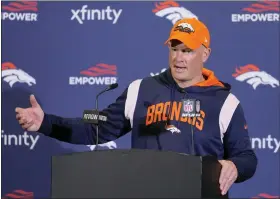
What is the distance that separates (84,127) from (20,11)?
1.42 meters

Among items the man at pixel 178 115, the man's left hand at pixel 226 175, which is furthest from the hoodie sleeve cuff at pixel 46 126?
the man's left hand at pixel 226 175

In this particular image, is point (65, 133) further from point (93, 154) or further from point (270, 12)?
point (270, 12)

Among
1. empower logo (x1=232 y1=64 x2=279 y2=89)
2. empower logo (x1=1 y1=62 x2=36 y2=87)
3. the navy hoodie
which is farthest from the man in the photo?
empower logo (x1=1 y1=62 x2=36 y2=87)

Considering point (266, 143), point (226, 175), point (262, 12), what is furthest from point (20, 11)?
point (226, 175)

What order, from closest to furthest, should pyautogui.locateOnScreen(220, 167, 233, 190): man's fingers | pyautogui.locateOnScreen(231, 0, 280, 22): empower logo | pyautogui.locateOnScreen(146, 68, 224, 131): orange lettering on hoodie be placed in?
pyautogui.locateOnScreen(220, 167, 233, 190): man's fingers → pyautogui.locateOnScreen(146, 68, 224, 131): orange lettering on hoodie → pyautogui.locateOnScreen(231, 0, 280, 22): empower logo

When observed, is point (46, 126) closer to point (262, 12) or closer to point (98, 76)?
point (98, 76)

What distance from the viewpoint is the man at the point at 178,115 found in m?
2.80

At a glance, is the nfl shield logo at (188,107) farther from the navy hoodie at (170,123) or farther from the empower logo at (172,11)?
the empower logo at (172,11)

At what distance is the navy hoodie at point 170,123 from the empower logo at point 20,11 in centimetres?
132

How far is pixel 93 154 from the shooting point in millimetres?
1920

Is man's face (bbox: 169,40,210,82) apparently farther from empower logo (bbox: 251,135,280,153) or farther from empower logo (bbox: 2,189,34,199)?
empower logo (bbox: 2,189,34,199)

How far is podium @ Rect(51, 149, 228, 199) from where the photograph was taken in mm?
1850

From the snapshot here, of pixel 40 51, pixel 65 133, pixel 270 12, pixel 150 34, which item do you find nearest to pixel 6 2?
pixel 40 51

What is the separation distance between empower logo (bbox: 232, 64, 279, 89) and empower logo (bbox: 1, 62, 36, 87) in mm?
1372
